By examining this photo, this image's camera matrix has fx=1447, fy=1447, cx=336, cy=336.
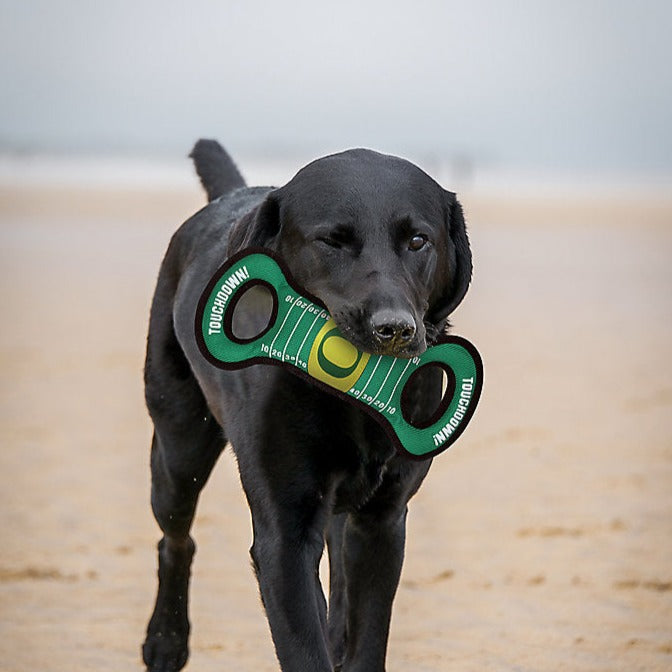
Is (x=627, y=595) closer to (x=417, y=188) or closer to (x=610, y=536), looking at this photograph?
(x=610, y=536)

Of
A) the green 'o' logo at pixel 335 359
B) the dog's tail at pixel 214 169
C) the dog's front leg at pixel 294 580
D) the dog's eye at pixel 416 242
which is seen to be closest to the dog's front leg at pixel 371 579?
the dog's front leg at pixel 294 580

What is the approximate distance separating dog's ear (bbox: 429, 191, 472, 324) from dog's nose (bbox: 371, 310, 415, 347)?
0.40 meters

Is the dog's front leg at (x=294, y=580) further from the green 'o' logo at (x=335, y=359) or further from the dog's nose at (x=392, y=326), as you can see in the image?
the dog's nose at (x=392, y=326)

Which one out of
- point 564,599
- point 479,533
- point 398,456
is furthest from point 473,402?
point 479,533

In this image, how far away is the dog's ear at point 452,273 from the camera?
3402 millimetres

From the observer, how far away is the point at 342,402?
3.36 meters

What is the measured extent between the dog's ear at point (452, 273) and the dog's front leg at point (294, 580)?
0.54m

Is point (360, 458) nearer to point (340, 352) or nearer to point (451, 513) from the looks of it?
point (340, 352)

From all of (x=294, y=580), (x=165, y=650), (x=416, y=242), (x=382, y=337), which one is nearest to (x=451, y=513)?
(x=165, y=650)

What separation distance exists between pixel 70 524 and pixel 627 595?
7.13ft

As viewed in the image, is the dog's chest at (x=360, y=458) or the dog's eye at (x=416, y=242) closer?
the dog's eye at (x=416, y=242)

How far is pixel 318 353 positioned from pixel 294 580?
51 cm

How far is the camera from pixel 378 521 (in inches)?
141

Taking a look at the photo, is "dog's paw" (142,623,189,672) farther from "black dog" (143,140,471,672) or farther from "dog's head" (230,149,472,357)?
"dog's head" (230,149,472,357)
